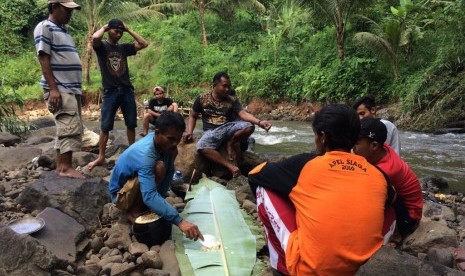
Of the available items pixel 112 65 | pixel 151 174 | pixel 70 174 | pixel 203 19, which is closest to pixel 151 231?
pixel 151 174

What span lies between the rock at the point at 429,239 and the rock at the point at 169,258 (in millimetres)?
1723

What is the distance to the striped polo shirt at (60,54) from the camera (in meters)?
4.34

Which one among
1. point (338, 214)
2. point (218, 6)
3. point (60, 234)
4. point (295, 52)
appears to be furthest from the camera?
point (218, 6)

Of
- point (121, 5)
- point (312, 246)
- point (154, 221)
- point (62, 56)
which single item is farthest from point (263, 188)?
point (121, 5)

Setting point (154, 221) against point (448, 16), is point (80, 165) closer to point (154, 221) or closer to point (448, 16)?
point (154, 221)

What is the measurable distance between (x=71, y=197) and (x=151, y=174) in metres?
0.95

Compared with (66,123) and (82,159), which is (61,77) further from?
(82,159)

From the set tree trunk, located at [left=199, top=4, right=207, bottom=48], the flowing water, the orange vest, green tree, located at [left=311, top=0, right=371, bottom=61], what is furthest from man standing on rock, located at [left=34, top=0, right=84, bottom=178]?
tree trunk, located at [left=199, top=4, right=207, bottom=48]

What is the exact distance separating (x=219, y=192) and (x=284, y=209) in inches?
93.5

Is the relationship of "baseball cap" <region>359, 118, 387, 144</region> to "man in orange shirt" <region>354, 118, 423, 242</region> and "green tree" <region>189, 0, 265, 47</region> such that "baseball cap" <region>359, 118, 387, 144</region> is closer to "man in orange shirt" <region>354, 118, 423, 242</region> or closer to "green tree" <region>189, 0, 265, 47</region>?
"man in orange shirt" <region>354, 118, 423, 242</region>

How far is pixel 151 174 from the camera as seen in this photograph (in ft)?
11.2

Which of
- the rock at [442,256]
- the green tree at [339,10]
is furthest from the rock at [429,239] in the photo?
the green tree at [339,10]

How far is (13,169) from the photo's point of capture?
600 centimetres

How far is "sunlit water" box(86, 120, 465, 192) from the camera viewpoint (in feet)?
25.6
